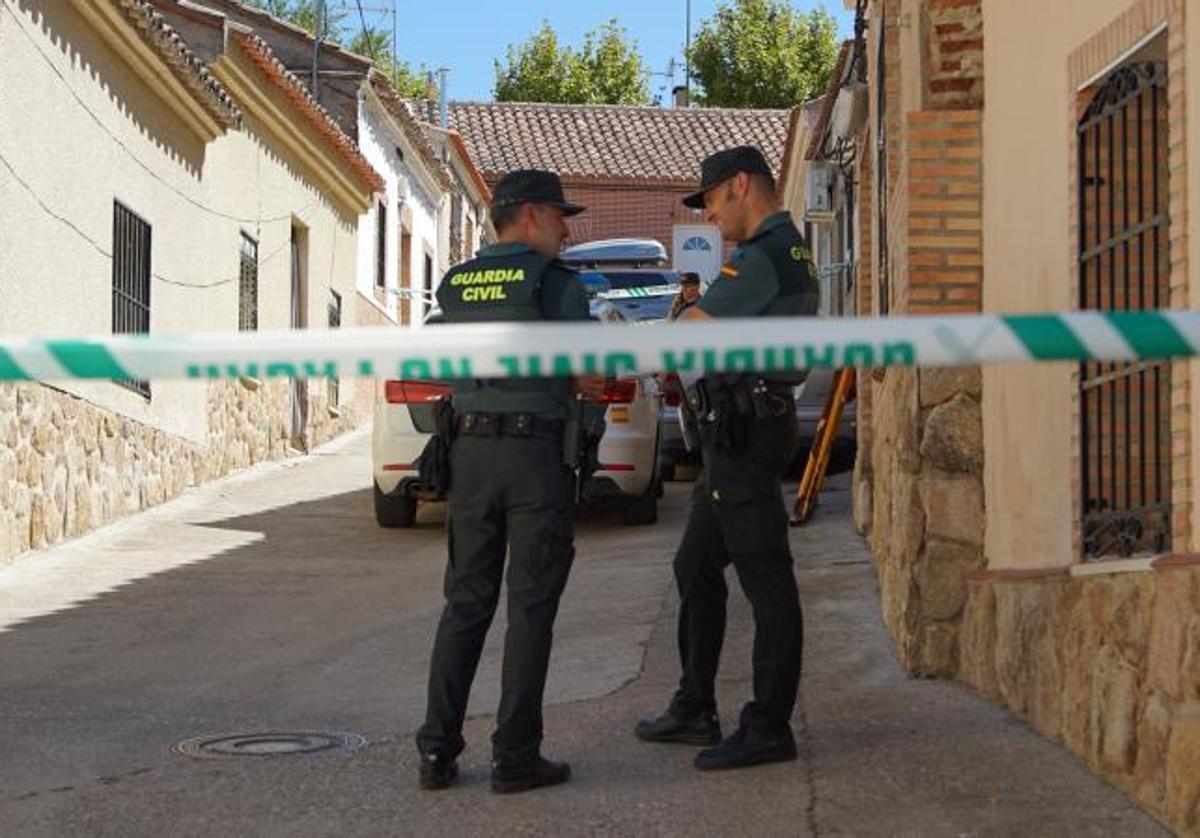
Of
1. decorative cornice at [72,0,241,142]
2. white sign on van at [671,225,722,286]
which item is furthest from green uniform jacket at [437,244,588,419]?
white sign on van at [671,225,722,286]

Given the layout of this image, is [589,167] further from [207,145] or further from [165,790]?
[165,790]

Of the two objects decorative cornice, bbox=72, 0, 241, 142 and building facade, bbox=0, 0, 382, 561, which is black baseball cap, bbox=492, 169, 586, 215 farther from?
decorative cornice, bbox=72, 0, 241, 142

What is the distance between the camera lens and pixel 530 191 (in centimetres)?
619

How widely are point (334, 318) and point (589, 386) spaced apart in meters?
19.0

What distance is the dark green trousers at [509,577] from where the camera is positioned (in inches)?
230

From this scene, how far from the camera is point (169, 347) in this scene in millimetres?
2898

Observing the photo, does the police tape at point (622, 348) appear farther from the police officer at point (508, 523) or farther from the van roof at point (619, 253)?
the van roof at point (619, 253)

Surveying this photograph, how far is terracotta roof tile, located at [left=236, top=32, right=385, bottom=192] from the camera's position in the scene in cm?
1955

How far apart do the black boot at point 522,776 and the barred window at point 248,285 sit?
1449 centimetres

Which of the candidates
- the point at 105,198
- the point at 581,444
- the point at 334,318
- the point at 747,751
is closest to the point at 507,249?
the point at 581,444

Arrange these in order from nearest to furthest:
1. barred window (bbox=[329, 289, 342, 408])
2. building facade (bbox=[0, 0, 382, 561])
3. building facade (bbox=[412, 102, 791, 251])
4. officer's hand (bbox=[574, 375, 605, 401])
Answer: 1. officer's hand (bbox=[574, 375, 605, 401])
2. building facade (bbox=[0, 0, 382, 561])
3. barred window (bbox=[329, 289, 342, 408])
4. building facade (bbox=[412, 102, 791, 251])

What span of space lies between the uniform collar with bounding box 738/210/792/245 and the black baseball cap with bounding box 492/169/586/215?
1.80 feet

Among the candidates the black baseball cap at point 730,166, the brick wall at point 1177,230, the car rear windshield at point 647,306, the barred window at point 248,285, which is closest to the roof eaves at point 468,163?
the car rear windshield at point 647,306

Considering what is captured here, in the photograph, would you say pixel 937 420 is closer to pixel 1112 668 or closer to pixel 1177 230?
pixel 1112 668
